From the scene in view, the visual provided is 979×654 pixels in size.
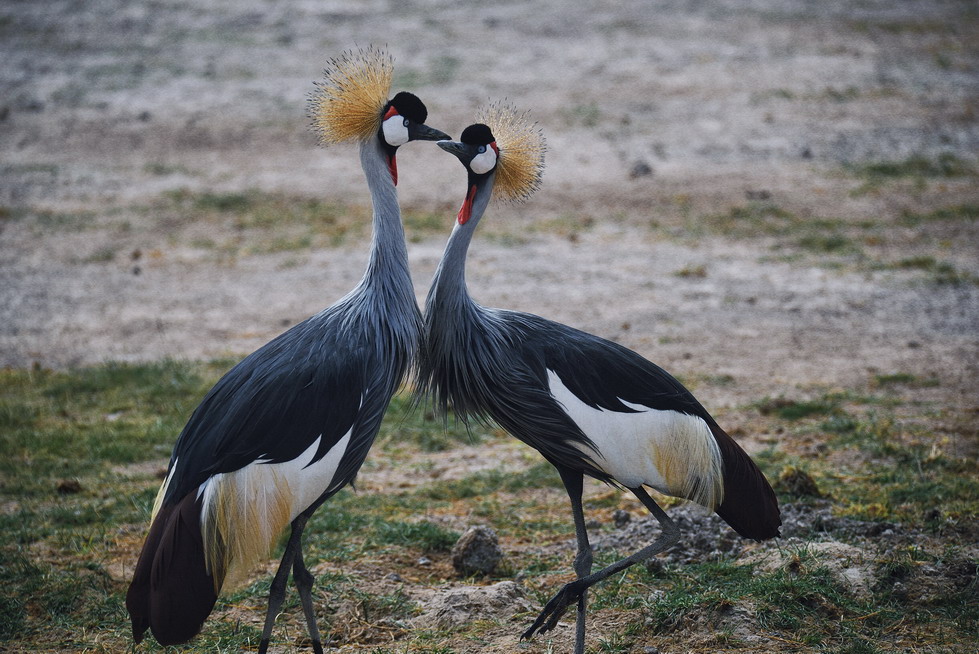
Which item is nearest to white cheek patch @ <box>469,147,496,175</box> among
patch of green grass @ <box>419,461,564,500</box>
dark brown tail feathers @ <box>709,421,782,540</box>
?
dark brown tail feathers @ <box>709,421,782,540</box>

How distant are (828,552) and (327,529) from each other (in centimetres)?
220

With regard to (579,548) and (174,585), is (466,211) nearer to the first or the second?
(579,548)

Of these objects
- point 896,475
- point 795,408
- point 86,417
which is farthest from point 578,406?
point 86,417

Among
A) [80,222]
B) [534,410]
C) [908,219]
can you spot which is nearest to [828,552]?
[534,410]

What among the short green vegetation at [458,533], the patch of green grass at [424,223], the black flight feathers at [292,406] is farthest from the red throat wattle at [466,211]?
the patch of green grass at [424,223]

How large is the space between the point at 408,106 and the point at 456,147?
251 mm

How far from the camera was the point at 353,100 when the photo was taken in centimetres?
387

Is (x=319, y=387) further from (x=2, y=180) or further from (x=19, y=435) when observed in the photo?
(x=2, y=180)

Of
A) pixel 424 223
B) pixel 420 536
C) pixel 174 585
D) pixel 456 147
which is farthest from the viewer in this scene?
pixel 424 223

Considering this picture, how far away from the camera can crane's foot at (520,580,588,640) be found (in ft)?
11.6

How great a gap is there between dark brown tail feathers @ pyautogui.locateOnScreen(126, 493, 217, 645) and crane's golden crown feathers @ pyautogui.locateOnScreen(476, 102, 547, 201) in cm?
169

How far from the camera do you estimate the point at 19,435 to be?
5.68 metres

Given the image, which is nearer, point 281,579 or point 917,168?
point 281,579

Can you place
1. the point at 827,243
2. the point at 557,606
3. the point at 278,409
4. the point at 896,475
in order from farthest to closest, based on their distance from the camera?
1. the point at 827,243
2. the point at 896,475
3. the point at 557,606
4. the point at 278,409
